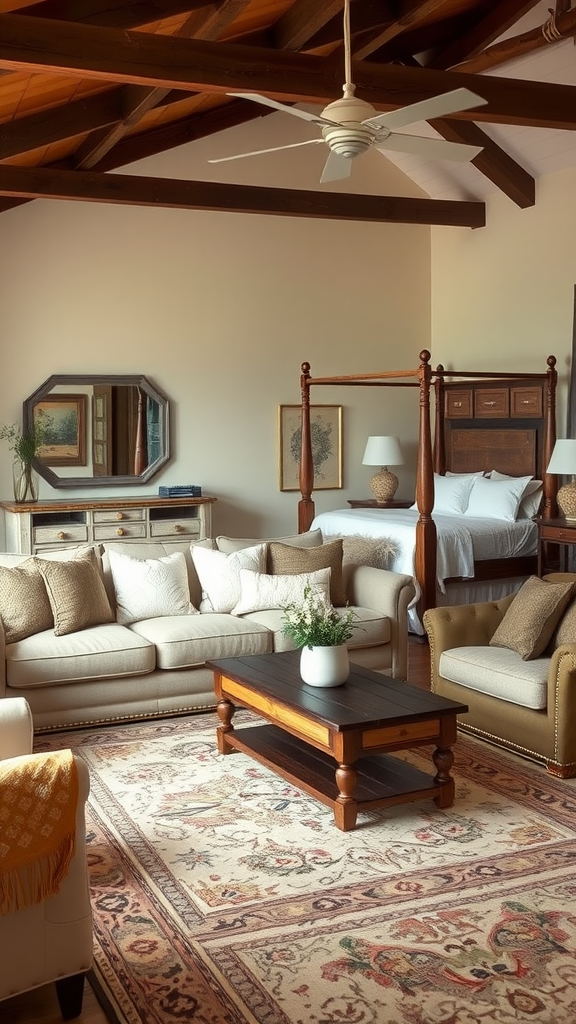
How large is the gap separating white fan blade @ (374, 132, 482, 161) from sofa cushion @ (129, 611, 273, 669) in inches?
104

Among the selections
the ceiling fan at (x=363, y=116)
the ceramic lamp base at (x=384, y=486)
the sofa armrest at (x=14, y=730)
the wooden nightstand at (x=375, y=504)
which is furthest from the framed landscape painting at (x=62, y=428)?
the sofa armrest at (x=14, y=730)

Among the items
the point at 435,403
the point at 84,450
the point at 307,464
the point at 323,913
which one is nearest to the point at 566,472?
the point at 307,464

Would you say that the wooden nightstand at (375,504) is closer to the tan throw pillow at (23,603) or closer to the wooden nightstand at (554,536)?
the wooden nightstand at (554,536)

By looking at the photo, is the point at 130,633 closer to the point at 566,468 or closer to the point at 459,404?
the point at 566,468

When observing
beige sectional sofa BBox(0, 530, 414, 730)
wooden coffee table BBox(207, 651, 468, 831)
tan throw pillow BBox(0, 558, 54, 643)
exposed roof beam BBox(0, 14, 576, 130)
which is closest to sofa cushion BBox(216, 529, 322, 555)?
beige sectional sofa BBox(0, 530, 414, 730)

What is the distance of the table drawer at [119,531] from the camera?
321 inches

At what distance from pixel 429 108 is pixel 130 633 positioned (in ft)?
9.99

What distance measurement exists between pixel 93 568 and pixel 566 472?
3455mm

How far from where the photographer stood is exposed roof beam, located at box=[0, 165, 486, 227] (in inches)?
280

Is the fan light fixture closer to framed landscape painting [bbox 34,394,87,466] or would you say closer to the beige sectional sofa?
the beige sectional sofa

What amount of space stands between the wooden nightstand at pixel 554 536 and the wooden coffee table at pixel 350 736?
10.3 ft

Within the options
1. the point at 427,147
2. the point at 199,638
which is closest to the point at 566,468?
the point at 199,638

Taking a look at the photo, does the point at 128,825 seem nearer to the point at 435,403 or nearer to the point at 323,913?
the point at 323,913

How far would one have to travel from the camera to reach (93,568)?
567cm
